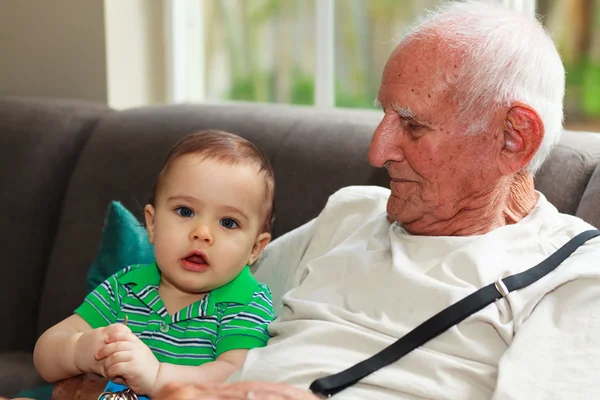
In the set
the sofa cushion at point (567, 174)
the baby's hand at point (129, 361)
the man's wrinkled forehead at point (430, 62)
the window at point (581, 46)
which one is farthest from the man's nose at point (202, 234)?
the window at point (581, 46)

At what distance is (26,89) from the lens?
3.31 meters

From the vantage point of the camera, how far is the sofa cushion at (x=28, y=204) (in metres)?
2.47

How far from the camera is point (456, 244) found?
5.03 feet

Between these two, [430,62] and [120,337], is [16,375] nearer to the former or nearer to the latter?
[120,337]

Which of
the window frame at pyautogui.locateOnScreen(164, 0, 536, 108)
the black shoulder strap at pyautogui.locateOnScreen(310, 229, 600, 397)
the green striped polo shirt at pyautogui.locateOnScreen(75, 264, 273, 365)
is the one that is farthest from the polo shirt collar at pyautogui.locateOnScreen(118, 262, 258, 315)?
the window frame at pyautogui.locateOnScreen(164, 0, 536, 108)

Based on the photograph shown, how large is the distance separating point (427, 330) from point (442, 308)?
6 centimetres

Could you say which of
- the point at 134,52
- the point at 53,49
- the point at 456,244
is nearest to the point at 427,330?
the point at 456,244

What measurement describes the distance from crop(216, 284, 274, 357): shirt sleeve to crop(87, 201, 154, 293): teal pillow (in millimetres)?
346

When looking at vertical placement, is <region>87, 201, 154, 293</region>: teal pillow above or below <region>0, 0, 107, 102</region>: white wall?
below

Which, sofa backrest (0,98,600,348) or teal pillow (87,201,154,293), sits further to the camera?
sofa backrest (0,98,600,348)

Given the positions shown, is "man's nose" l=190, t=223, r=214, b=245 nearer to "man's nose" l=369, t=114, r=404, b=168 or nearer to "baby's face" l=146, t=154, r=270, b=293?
"baby's face" l=146, t=154, r=270, b=293

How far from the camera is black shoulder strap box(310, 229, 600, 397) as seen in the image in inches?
54.4

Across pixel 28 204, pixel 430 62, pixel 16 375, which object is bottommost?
pixel 16 375

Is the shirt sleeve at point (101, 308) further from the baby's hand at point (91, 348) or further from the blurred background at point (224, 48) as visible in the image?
the blurred background at point (224, 48)
